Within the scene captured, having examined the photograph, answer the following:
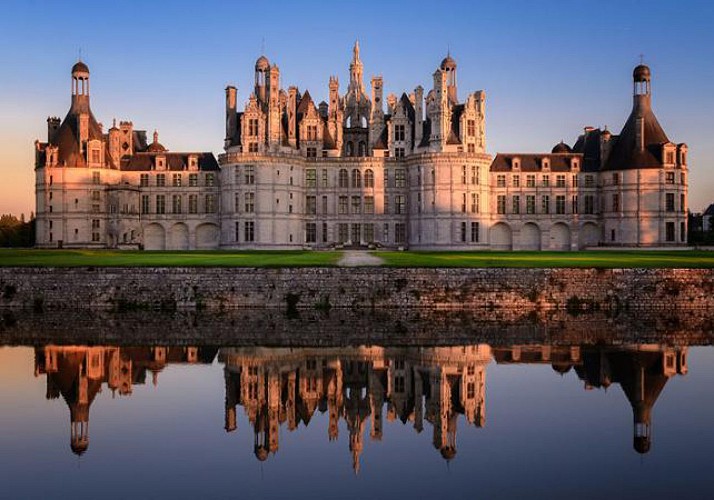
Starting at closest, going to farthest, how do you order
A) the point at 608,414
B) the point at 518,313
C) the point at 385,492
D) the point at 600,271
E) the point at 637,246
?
the point at 385,492, the point at 608,414, the point at 518,313, the point at 600,271, the point at 637,246

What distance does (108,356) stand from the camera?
26656 millimetres

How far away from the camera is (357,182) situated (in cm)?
7869

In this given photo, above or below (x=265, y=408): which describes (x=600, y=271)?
above

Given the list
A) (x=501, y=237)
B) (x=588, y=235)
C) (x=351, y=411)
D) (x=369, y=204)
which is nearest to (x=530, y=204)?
(x=501, y=237)

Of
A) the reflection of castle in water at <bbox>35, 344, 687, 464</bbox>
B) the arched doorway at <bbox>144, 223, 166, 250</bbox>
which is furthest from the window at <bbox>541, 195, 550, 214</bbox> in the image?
the reflection of castle in water at <bbox>35, 344, 687, 464</bbox>

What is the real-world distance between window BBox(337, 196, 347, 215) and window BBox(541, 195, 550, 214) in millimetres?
19540

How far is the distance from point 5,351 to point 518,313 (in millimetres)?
22299

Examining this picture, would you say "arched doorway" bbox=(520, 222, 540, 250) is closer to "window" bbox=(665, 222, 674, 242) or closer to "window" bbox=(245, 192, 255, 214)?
"window" bbox=(665, 222, 674, 242)

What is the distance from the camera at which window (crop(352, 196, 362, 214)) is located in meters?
78.6

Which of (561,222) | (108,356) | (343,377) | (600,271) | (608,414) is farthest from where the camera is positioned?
(561,222)

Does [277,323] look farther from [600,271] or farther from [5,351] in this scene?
[600,271]

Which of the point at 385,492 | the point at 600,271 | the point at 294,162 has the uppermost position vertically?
the point at 294,162

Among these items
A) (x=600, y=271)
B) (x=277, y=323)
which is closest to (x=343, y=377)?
(x=277, y=323)

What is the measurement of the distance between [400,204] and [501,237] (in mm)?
11028
